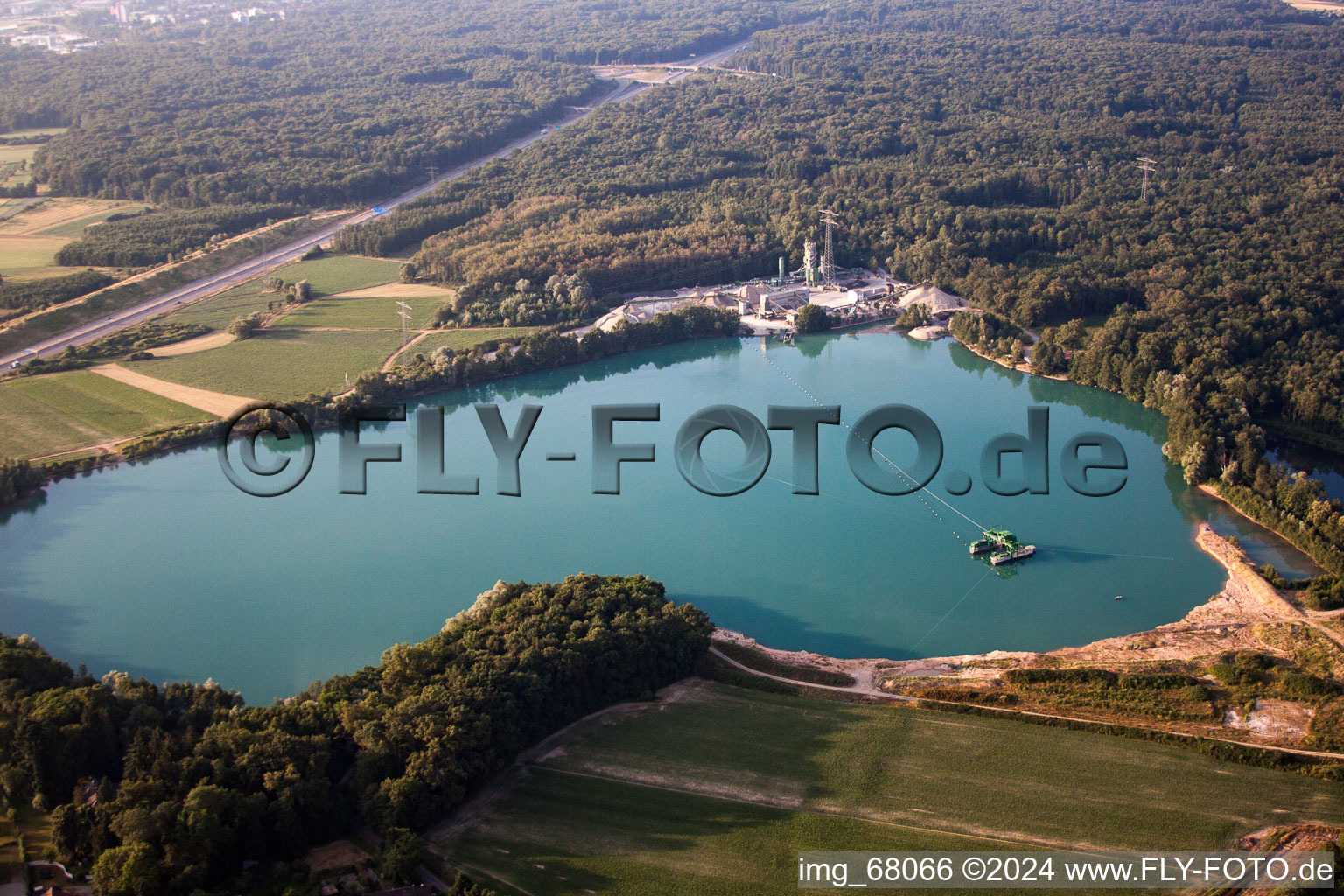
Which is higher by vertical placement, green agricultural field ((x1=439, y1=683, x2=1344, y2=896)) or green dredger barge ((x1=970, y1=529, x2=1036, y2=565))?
green dredger barge ((x1=970, y1=529, x2=1036, y2=565))

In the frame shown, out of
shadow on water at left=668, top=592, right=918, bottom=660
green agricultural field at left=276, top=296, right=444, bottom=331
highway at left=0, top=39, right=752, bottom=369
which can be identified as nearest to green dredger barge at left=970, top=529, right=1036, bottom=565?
shadow on water at left=668, top=592, right=918, bottom=660

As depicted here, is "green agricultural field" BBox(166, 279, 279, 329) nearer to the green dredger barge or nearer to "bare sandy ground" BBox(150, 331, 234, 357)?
"bare sandy ground" BBox(150, 331, 234, 357)

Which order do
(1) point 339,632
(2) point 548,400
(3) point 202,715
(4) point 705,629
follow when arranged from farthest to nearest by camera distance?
(2) point 548,400 → (1) point 339,632 → (4) point 705,629 → (3) point 202,715

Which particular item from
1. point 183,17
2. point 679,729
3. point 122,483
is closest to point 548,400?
point 122,483

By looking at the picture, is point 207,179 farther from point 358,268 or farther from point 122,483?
point 122,483

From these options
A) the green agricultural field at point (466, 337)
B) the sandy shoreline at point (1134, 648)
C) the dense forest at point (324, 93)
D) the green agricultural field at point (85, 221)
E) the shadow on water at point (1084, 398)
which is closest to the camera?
the sandy shoreline at point (1134, 648)

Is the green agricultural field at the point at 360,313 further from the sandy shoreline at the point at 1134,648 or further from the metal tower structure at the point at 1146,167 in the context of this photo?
the metal tower structure at the point at 1146,167

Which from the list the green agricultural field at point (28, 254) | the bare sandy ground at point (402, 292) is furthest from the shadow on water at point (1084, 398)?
the green agricultural field at point (28, 254)
